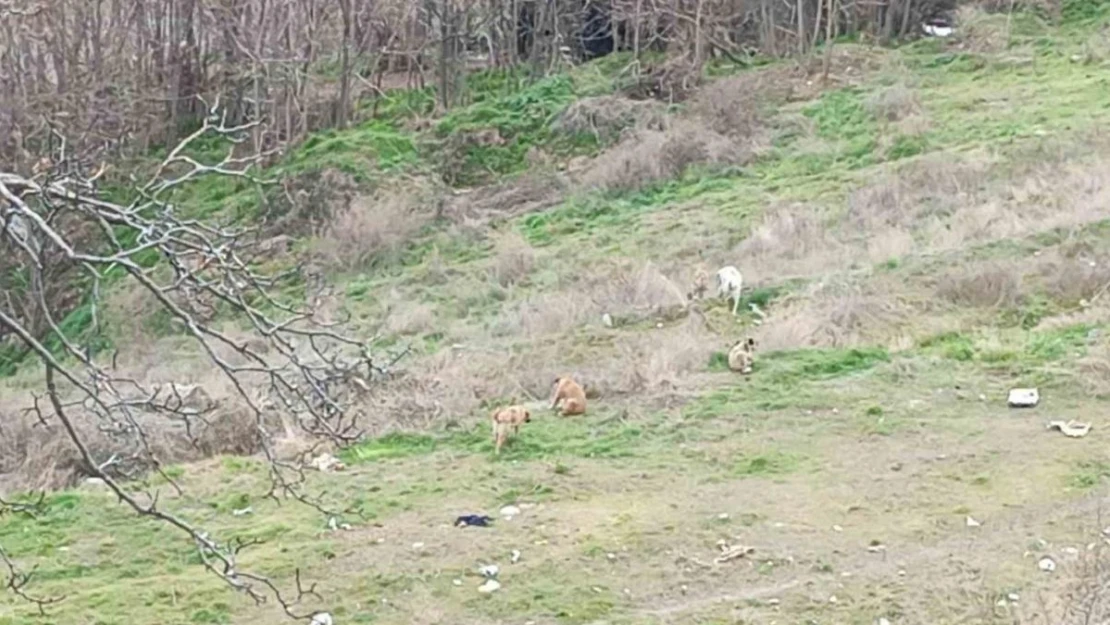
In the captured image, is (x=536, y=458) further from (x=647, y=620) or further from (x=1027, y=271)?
(x=1027, y=271)

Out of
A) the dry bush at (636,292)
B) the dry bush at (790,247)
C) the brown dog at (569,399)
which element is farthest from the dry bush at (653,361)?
the dry bush at (790,247)

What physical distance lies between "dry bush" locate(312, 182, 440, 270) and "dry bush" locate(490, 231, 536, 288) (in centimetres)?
245

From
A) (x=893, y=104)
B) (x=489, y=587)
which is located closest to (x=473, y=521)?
Result: (x=489, y=587)

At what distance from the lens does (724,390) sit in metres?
10.7

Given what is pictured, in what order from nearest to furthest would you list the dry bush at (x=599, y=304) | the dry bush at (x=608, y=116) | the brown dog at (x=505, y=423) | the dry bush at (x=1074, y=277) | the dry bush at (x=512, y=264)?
the brown dog at (x=505, y=423) < the dry bush at (x=1074, y=277) < the dry bush at (x=599, y=304) < the dry bush at (x=512, y=264) < the dry bush at (x=608, y=116)

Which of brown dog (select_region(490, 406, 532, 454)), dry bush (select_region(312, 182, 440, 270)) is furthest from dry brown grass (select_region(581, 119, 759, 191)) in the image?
brown dog (select_region(490, 406, 532, 454))

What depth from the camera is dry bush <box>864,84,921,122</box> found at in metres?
21.1

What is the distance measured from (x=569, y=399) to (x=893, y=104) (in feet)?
40.8

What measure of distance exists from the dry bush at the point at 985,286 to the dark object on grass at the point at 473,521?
558 cm

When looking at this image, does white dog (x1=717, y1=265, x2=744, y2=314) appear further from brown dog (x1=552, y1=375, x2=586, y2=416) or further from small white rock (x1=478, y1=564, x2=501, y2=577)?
small white rock (x1=478, y1=564, x2=501, y2=577)

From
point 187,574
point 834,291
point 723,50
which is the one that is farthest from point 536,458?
point 723,50

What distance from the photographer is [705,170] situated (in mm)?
20672

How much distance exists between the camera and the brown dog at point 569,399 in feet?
34.5

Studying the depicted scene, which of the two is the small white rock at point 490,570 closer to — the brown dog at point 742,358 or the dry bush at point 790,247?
the brown dog at point 742,358
